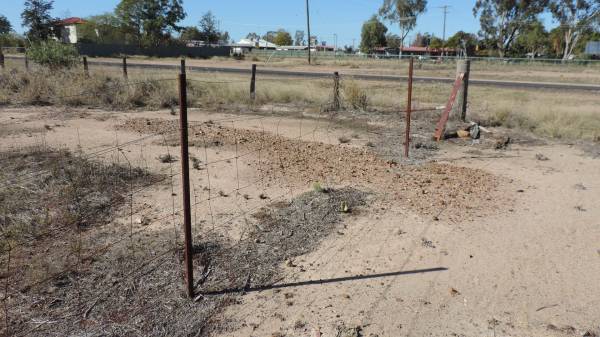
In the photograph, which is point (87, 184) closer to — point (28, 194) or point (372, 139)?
point (28, 194)

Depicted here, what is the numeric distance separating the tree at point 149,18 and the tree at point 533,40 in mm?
50927

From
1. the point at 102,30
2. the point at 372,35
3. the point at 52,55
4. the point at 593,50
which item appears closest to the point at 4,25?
the point at 102,30

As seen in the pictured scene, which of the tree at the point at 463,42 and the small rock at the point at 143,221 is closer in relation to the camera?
the small rock at the point at 143,221

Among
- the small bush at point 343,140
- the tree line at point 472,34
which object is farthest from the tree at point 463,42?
the small bush at point 343,140

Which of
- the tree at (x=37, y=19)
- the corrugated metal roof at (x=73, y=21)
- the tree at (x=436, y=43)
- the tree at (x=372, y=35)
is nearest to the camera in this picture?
the tree at (x=37, y=19)

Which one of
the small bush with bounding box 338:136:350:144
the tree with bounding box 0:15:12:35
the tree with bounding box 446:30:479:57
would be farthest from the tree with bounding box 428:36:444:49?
the small bush with bounding box 338:136:350:144

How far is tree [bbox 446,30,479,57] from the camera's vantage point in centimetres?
8225

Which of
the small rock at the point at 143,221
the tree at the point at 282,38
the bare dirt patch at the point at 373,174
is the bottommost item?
the small rock at the point at 143,221

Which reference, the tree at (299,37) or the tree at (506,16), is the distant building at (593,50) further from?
the tree at (299,37)

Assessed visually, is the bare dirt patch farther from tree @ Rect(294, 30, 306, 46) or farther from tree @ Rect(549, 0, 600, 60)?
tree @ Rect(294, 30, 306, 46)

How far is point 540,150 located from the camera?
9703mm

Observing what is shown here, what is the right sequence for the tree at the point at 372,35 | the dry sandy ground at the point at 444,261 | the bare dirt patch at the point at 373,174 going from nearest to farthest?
1. the dry sandy ground at the point at 444,261
2. the bare dirt patch at the point at 373,174
3. the tree at the point at 372,35

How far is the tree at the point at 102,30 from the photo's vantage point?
74688 mm

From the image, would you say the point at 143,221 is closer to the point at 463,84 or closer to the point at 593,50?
the point at 463,84
